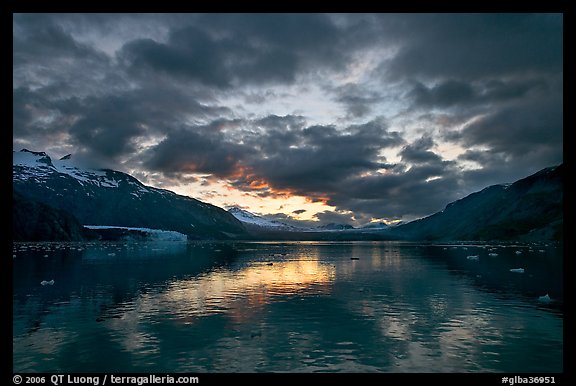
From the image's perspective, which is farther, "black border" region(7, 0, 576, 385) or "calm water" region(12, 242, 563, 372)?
"calm water" region(12, 242, 563, 372)

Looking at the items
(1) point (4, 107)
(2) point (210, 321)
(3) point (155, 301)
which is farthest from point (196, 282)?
(1) point (4, 107)

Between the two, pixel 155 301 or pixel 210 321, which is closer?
pixel 210 321

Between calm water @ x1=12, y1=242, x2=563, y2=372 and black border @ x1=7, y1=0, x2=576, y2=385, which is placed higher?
black border @ x1=7, y1=0, x2=576, y2=385
